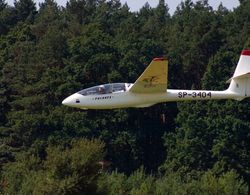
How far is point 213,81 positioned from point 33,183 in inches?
1003

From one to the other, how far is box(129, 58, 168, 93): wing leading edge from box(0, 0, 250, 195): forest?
14095 millimetres

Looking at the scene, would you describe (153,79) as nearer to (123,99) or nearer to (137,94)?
(137,94)

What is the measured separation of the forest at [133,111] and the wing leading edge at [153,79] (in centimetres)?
1409

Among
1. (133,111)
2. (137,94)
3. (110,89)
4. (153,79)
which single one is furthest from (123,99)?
(133,111)

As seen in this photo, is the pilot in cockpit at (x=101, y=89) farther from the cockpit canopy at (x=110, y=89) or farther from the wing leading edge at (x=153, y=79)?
the wing leading edge at (x=153, y=79)

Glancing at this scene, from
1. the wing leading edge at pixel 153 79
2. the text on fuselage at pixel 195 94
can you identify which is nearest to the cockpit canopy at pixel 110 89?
the wing leading edge at pixel 153 79

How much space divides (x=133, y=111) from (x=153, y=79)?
3701 centimetres

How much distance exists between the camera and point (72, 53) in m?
83.5

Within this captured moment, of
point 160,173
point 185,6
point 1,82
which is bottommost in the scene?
point 160,173

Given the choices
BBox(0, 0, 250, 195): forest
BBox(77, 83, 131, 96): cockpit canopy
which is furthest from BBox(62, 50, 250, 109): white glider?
BBox(0, 0, 250, 195): forest

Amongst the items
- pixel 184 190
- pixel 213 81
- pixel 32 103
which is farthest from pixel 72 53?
pixel 184 190

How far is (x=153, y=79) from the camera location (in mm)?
43781

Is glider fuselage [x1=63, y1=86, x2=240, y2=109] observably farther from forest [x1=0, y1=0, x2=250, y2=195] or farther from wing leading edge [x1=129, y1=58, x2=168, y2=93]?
forest [x1=0, y1=0, x2=250, y2=195]

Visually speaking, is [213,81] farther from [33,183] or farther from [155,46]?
[33,183]
